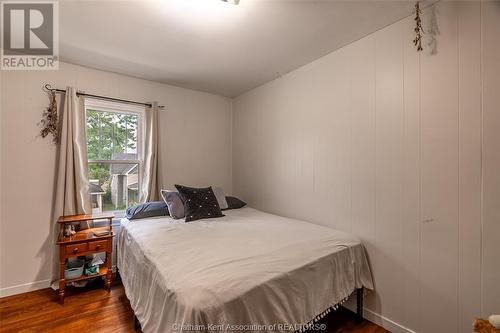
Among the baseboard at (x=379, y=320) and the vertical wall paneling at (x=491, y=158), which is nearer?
the vertical wall paneling at (x=491, y=158)

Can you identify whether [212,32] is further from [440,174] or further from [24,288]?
[24,288]

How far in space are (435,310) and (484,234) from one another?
0.64 m

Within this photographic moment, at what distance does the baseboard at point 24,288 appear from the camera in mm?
2291

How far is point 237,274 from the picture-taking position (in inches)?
50.3

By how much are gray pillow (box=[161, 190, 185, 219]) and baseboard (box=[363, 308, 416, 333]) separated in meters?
2.00

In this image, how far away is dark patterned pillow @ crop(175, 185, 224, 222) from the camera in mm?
2549

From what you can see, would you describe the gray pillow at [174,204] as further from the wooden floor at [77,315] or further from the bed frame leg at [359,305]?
the bed frame leg at [359,305]

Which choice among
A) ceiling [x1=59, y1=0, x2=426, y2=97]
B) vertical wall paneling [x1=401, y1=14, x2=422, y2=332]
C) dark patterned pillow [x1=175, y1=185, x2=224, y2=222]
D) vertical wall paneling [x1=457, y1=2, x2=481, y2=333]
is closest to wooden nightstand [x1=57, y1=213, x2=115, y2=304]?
dark patterned pillow [x1=175, y1=185, x2=224, y2=222]

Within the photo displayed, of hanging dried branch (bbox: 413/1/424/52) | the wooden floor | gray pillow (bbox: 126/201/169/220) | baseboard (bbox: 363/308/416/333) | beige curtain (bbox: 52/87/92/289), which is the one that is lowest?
the wooden floor

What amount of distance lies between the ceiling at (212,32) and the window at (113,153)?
518 millimetres

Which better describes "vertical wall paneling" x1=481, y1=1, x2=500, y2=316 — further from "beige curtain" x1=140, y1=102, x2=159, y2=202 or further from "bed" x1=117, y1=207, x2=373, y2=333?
"beige curtain" x1=140, y1=102, x2=159, y2=202

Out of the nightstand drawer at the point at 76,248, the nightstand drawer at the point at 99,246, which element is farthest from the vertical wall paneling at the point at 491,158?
the nightstand drawer at the point at 76,248

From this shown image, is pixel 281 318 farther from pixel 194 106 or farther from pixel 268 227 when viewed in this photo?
pixel 194 106

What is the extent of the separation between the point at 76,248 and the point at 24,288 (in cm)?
77
